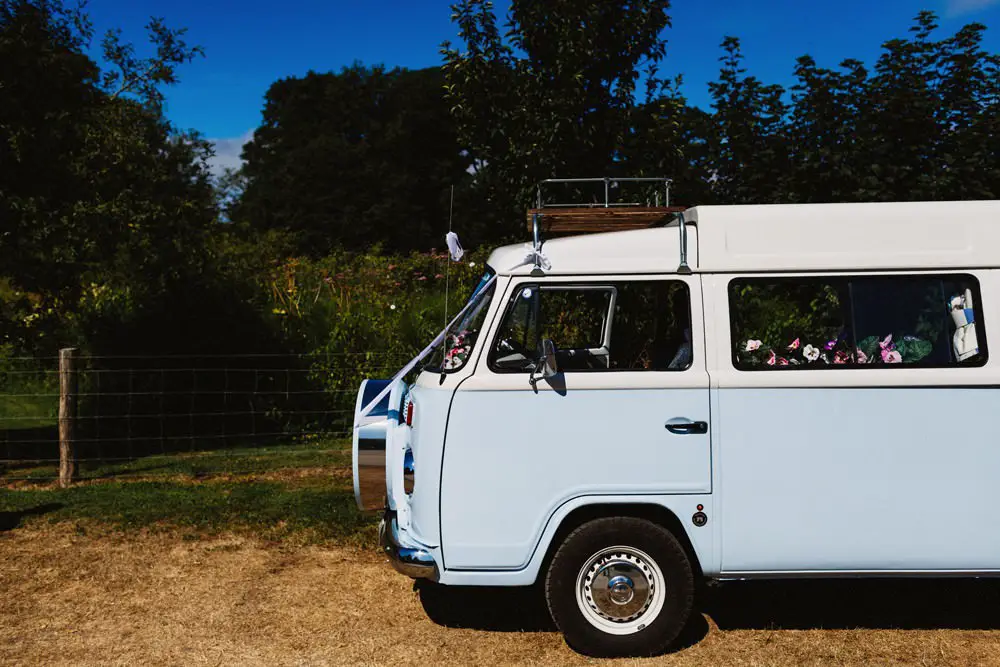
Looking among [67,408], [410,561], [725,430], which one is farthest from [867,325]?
[67,408]

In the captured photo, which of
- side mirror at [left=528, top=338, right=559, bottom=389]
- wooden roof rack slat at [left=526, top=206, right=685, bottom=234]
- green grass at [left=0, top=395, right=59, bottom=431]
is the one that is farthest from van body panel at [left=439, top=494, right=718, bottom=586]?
green grass at [left=0, top=395, right=59, bottom=431]

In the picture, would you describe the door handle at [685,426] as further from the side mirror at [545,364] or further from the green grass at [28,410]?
the green grass at [28,410]

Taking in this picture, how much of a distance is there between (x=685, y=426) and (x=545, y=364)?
793 mm

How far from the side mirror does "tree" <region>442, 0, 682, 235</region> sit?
4681 mm

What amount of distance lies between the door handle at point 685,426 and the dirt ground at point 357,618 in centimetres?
123

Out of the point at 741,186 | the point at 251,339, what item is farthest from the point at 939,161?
the point at 251,339

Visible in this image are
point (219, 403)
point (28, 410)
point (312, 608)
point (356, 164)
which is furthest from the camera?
point (356, 164)

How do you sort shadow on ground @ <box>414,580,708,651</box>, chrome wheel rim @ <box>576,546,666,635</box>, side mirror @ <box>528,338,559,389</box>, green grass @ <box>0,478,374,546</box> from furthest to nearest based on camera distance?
green grass @ <box>0,478,374,546</box> < shadow on ground @ <box>414,580,708,651</box> < chrome wheel rim @ <box>576,546,666,635</box> < side mirror @ <box>528,338,559,389</box>

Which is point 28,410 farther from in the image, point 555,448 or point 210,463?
point 555,448

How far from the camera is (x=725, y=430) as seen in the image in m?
4.82

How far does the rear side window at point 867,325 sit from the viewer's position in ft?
16.1

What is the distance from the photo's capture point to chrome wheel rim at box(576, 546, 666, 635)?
16.1 feet

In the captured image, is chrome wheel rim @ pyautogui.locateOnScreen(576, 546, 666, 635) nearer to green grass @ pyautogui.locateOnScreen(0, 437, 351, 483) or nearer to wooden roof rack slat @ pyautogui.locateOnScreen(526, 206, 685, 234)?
wooden roof rack slat @ pyautogui.locateOnScreen(526, 206, 685, 234)

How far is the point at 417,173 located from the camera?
42719 millimetres
